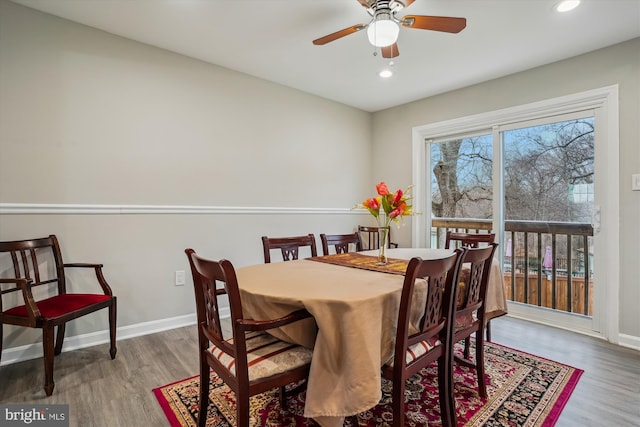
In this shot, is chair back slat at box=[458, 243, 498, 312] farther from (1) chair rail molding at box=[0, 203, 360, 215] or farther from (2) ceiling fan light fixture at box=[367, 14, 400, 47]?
(1) chair rail molding at box=[0, 203, 360, 215]

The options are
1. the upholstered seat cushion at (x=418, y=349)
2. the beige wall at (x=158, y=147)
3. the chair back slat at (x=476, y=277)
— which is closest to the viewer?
the upholstered seat cushion at (x=418, y=349)

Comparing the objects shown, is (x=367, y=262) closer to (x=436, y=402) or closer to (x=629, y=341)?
(x=436, y=402)

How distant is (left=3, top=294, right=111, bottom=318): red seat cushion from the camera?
1950 mm

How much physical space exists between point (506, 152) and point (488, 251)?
2214 mm

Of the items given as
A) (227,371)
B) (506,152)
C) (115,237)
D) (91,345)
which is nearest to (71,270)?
(115,237)

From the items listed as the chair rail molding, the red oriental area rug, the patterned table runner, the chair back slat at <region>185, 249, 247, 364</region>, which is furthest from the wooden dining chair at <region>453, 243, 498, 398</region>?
the chair rail molding

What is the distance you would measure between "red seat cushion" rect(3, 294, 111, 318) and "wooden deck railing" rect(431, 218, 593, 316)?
3.70 m

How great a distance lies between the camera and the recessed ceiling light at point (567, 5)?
6.97ft

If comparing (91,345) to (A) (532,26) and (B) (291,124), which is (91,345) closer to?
(B) (291,124)

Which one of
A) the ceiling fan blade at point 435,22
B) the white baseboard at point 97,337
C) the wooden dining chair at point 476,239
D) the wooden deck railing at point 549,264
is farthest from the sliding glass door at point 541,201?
the white baseboard at point 97,337

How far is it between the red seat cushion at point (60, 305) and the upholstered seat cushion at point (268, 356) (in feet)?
3.86

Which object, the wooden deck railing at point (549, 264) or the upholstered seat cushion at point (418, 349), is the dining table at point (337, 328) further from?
the wooden deck railing at point (549, 264)

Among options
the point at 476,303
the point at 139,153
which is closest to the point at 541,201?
the point at 476,303

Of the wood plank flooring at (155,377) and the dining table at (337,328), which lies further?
the wood plank flooring at (155,377)
